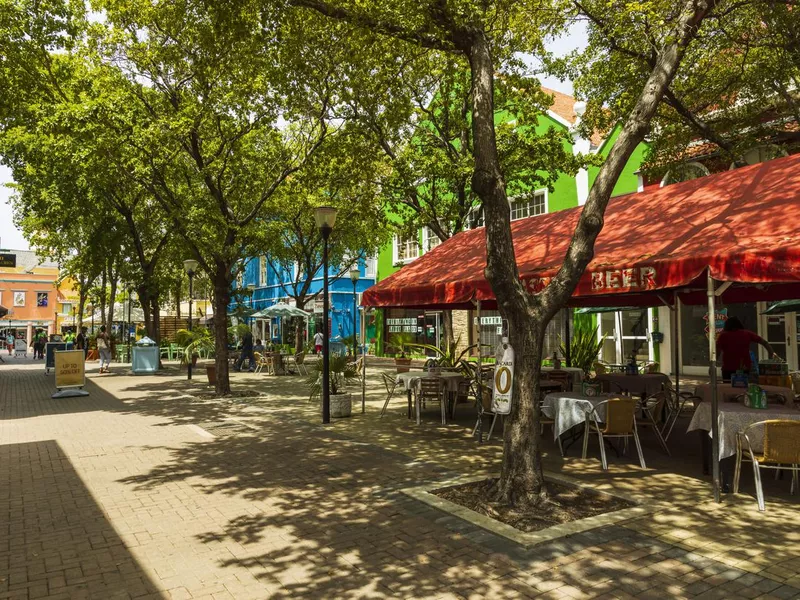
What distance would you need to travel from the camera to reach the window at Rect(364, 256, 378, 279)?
34500 mm

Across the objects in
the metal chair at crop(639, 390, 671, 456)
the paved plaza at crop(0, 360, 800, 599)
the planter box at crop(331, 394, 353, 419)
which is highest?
the metal chair at crop(639, 390, 671, 456)

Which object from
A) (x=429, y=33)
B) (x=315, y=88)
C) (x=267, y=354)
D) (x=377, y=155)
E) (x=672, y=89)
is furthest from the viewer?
(x=267, y=354)

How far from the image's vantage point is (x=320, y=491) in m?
6.18

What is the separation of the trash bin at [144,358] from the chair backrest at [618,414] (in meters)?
19.0

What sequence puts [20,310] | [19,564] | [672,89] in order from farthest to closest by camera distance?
[20,310]
[672,89]
[19,564]

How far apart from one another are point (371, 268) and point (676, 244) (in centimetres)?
2897

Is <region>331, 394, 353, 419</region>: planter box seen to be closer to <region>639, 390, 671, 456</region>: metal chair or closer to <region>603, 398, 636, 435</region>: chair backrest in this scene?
<region>639, 390, 671, 456</region>: metal chair

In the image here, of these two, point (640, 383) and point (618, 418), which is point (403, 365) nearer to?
point (640, 383)

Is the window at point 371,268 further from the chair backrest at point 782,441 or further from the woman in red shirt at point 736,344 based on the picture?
the chair backrest at point 782,441

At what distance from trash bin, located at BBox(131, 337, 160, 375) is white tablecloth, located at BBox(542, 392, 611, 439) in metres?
17.9

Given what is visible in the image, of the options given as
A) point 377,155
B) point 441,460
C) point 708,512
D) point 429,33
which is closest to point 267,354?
point 377,155

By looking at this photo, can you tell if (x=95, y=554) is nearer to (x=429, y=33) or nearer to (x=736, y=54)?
(x=429, y=33)

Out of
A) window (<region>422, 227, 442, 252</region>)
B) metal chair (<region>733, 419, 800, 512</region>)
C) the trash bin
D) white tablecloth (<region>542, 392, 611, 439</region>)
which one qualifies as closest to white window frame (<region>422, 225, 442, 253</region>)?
window (<region>422, 227, 442, 252</region>)

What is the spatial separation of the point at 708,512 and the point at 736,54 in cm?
1190
